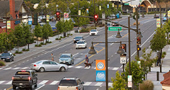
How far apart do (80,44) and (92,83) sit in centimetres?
3380

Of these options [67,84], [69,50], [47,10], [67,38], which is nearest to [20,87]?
[67,84]

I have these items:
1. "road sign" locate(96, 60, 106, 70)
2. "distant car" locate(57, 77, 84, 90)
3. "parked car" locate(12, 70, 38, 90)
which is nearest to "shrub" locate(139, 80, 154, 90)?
"road sign" locate(96, 60, 106, 70)

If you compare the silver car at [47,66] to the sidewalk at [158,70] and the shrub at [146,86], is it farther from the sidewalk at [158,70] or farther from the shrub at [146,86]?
the shrub at [146,86]

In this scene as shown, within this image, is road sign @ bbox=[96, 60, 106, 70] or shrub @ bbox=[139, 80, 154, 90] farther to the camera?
shrub @ bbox=[139, 80, 154, 90]

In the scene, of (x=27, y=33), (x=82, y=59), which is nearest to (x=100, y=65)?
(x=82, y=59)

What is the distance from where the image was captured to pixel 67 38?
95.9 m

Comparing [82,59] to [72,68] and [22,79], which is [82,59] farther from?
[22,79]

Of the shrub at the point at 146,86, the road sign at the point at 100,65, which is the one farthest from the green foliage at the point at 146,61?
the road sign at the point at 100,65

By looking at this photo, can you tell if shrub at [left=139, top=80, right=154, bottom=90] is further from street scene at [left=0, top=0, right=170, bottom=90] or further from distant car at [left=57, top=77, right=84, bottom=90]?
distant car at [left=57, top=77, right=84, bottom=90]

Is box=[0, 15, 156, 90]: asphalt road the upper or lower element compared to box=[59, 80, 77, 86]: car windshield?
lower

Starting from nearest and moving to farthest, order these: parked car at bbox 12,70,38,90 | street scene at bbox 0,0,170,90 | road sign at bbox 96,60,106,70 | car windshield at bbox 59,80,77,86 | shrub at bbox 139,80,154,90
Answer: car windshield at bbox 59,80,77,86, street scene at bbox 0,0,170,90, road sign at bbox 96,60,106,70, parked car at bbox 12,70,38,90, shrub at bbox 139,80,154,90

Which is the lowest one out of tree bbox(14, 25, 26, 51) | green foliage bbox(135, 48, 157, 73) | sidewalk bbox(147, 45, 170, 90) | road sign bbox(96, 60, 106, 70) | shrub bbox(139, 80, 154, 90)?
sidewalk bbox(147, 45, 170, 90)

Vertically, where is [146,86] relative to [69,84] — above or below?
below

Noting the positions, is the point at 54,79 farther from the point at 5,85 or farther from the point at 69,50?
the point at 69,50
